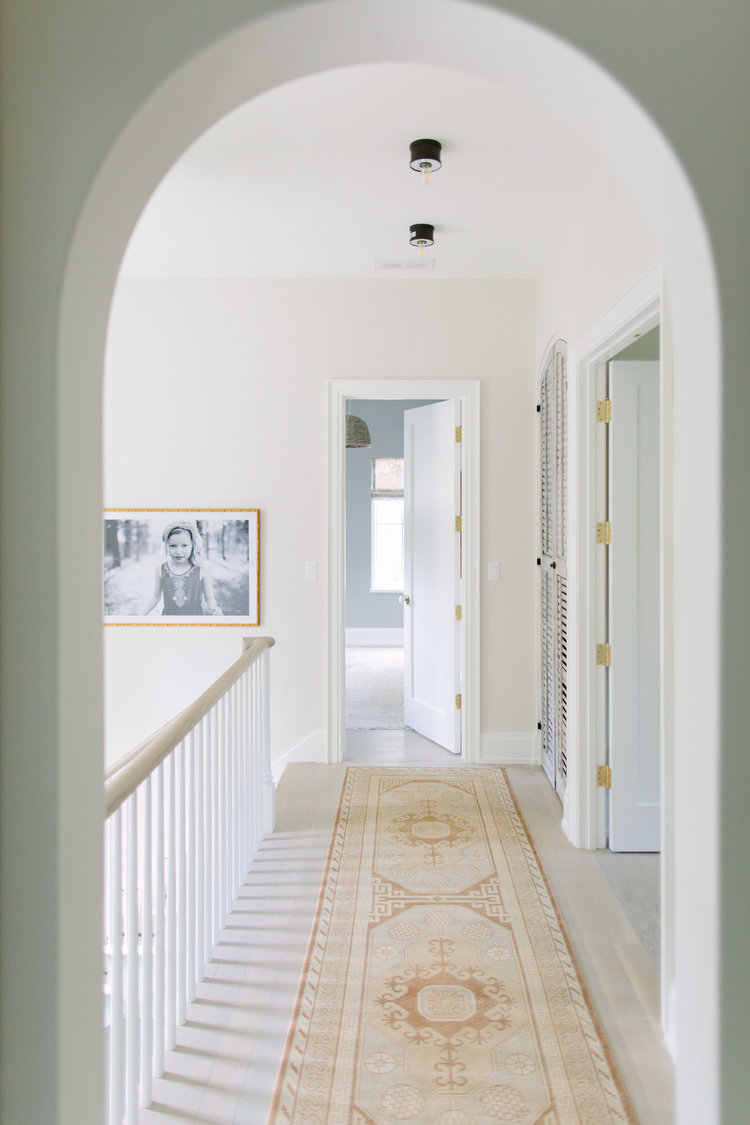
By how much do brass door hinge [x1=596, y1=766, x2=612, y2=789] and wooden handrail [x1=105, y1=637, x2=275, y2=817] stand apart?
164cm

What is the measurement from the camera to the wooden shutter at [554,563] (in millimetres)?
3893

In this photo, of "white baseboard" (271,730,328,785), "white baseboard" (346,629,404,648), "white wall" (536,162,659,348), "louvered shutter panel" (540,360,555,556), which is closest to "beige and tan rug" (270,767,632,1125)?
"white baseboard" (271,730,328,785)

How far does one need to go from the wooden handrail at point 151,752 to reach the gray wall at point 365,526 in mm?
6585

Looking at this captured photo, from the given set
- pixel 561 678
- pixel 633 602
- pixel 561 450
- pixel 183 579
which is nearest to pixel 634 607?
→ pixel 633 602

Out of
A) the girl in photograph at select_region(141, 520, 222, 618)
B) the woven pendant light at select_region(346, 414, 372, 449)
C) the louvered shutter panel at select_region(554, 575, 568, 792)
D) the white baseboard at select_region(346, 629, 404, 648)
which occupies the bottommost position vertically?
the white baseboard at select_region(346, 629, 404, 648)

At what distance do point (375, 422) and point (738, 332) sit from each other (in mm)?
8237

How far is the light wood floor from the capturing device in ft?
6.66

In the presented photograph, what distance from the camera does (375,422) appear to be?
9328 millimetres

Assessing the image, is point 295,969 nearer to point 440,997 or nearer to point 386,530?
point 440,997

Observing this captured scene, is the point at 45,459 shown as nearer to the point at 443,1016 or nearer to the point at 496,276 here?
the point at 443,1016

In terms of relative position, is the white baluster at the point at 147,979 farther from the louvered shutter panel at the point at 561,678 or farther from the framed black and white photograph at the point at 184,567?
the framed black and white photograph at the point at 184,567

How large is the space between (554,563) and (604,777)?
1.14 metres

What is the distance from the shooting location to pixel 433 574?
513 cm

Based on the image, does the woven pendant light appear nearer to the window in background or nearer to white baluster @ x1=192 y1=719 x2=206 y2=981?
the window in background
